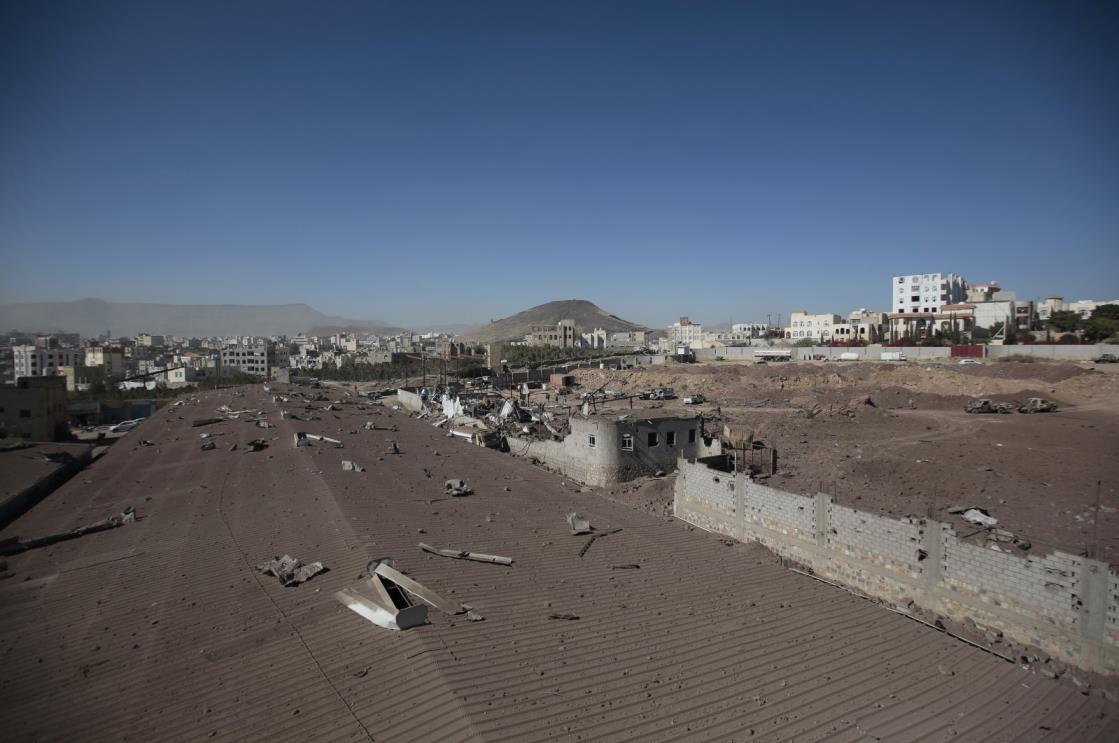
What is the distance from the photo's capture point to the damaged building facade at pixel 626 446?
2138 cm

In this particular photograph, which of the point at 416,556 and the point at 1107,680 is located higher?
the point at 416,556

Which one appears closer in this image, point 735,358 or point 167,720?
point 167,720

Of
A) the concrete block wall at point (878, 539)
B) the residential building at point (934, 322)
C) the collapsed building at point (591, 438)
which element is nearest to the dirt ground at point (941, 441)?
the collapsed building at point (591, 438)

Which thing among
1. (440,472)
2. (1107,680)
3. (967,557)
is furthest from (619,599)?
(440,472)

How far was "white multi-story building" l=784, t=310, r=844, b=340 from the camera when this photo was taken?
9429 cm

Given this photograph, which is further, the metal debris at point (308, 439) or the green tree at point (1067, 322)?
the green tree at point (1067, 322)

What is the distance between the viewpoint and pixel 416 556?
11000 mm

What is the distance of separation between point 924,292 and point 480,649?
101961 millimetres

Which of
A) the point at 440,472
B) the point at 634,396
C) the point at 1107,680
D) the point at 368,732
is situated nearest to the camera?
the point at 368,732

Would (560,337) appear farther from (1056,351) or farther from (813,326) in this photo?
(1056,351)

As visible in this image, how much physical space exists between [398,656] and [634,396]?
1434 inches

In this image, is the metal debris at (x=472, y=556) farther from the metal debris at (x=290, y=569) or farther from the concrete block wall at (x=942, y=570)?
the concrete block wall at (x=942, y=570)

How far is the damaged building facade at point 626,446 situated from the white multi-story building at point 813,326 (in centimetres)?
7673

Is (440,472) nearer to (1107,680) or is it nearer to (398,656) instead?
(398,656)
